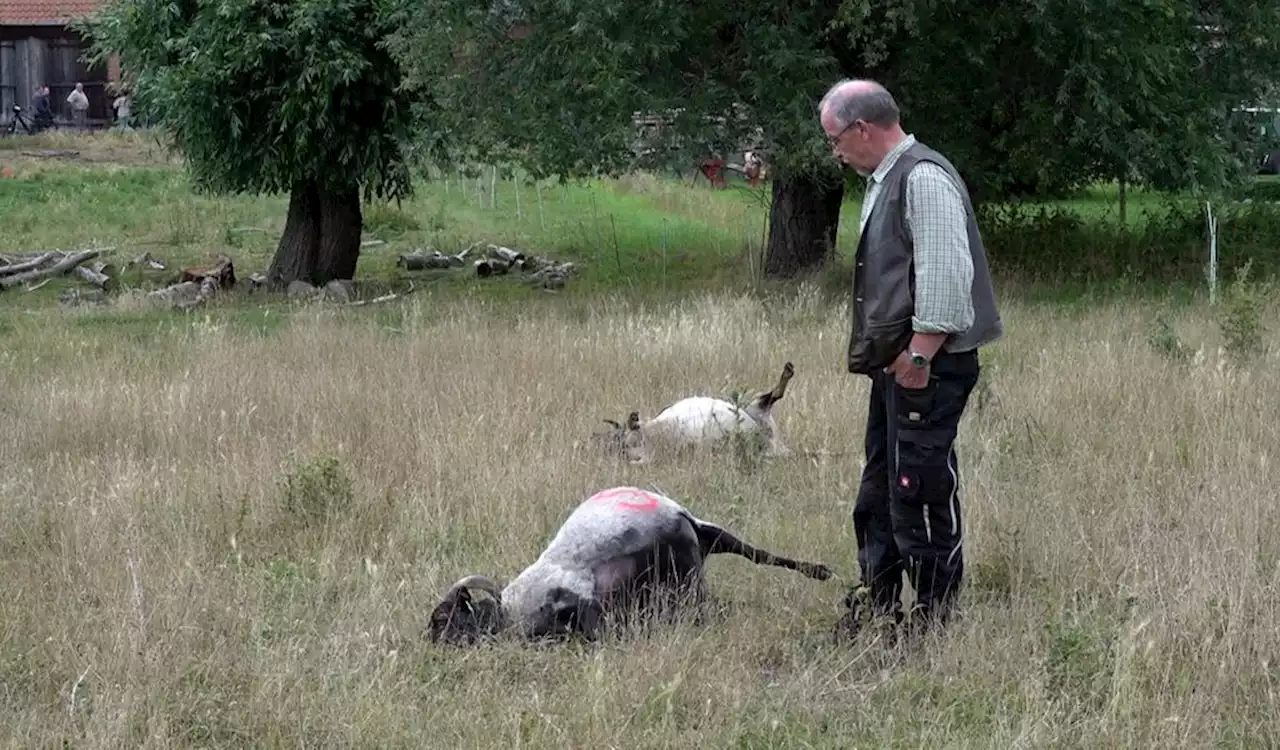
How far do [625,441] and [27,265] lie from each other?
46.6 feet

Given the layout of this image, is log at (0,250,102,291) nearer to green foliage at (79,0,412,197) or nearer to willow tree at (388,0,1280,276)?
green foliage at (79,0,412,197)

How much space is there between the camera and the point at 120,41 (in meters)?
18.5

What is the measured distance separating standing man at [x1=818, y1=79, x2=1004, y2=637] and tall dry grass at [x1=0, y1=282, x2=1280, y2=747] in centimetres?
46

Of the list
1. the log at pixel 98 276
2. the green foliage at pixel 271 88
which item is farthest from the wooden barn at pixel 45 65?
the green foliage at pixel 271 88

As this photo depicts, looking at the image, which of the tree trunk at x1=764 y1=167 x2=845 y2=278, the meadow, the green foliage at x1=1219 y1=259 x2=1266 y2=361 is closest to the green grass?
the tree trunk at x1=764 y1=167 x2=845 y2=278

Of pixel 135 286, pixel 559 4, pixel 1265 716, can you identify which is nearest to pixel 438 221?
pixel 135 286

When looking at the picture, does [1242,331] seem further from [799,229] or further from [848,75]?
[799,229]

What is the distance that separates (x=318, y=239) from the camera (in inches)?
763

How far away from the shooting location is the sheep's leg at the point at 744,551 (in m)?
5.61

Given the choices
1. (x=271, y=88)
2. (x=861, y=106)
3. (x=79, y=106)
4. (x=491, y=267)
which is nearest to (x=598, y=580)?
(x=861, y=106)

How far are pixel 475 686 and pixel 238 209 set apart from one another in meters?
23.4

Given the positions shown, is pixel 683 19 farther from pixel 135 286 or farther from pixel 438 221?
pixel 438 221

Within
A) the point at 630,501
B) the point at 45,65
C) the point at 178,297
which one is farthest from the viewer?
the point at 45,65

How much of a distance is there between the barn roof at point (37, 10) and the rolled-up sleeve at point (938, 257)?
40.4 meters
